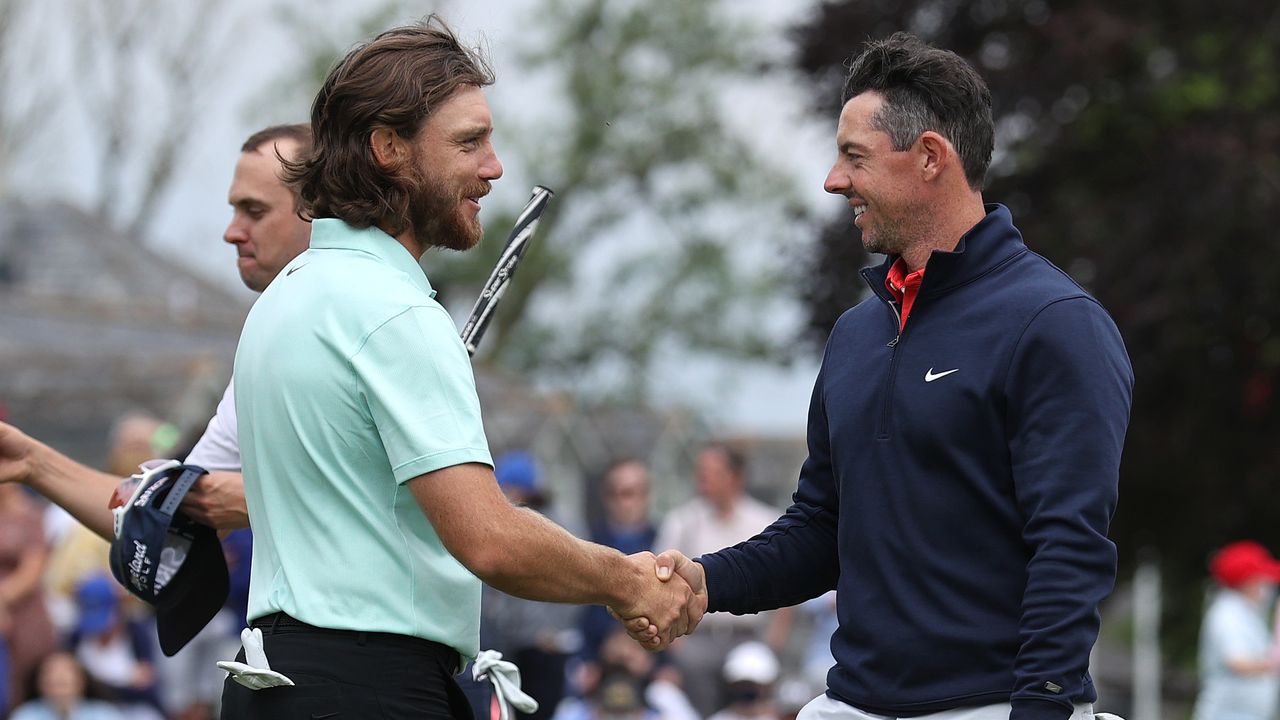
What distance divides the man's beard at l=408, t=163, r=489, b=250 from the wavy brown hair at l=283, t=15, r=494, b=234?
22mm

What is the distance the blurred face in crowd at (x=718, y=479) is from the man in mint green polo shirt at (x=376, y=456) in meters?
6.24

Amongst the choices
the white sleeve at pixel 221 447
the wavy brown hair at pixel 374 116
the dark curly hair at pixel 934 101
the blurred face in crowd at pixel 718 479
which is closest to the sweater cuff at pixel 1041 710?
the dark curly hair at pixel 934 101

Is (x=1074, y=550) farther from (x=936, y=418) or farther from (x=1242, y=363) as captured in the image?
(x=1242, y=363)

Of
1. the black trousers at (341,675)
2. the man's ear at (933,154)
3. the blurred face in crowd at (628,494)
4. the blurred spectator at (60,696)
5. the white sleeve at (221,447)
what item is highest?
the man's ear at (933,154)

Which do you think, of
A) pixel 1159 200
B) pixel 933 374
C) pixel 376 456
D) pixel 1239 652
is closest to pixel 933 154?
pixel 933 374

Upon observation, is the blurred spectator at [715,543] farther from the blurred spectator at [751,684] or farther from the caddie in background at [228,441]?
the caddie in background at [228,441]

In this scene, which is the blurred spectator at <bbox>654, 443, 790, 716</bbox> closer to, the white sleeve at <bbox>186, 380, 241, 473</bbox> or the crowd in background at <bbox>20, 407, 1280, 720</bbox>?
the crowd in background at <bbox>20, 407, 1280, 720</bbox>

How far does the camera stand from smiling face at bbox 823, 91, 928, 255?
411cm

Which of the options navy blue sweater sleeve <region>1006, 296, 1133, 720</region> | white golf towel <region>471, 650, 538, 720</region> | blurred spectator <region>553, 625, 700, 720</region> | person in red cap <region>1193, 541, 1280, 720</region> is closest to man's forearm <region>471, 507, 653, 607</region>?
white golf towel <region>471, 650, 538, 720</region>

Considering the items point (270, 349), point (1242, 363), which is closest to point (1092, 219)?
point (1242, 363)

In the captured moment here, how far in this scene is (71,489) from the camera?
4.73 meters

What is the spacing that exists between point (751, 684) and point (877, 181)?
18.8 ft

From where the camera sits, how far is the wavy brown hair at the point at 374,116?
3.73 metres

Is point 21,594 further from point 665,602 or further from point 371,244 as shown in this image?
point 371,244
